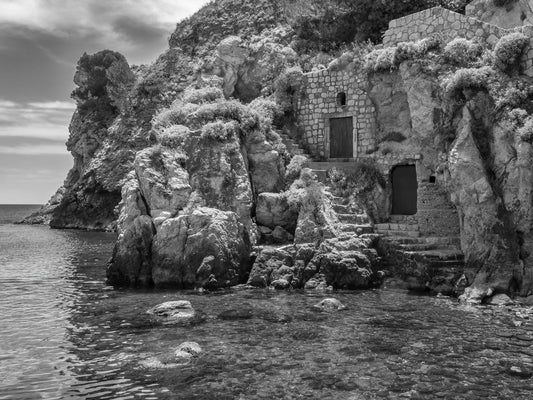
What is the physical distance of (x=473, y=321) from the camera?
16469 mm

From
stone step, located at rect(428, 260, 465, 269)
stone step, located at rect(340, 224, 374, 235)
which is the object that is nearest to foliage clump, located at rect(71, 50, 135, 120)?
stone step, located at rect(340, 224, 374, 235)

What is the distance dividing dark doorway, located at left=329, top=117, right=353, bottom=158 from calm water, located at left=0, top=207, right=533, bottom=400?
408 inches

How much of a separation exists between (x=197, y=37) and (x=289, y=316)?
3084 cm

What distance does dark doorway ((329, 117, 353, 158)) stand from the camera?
28.6 m

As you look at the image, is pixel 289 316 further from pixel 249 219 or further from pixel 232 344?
pixel 249 219

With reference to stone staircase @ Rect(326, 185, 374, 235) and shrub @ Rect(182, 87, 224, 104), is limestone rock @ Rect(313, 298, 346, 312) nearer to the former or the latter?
stone staircase @ Rect(326, 185, 374, 235)

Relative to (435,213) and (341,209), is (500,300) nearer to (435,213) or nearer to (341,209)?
(435,213)

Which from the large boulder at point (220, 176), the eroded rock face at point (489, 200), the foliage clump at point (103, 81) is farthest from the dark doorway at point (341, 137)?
the foliage clump at point (103, 81)

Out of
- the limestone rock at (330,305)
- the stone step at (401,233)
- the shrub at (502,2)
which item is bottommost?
the limestone rock at (330,305)

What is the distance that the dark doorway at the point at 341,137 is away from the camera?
28625mm

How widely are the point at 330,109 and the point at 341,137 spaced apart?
6.29ft

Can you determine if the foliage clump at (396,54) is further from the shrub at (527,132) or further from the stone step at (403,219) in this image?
the stone step at (403,219)

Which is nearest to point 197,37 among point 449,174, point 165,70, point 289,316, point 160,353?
point 165,70

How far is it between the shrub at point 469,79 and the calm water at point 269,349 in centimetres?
970
